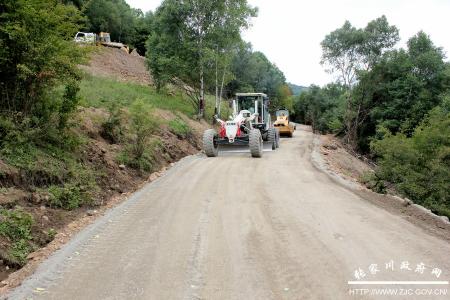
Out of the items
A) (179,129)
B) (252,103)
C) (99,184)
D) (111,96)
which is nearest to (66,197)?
(99,184)

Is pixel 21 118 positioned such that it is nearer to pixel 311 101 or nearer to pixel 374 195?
pixel 374 195

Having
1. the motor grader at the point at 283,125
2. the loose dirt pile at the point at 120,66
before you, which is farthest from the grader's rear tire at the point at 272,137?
the loose dirt pile at the point at 120,66

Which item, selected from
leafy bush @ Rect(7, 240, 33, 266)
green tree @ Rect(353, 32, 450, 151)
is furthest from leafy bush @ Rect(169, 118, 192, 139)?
green tree @ Rect(353, 32, 450, 151)

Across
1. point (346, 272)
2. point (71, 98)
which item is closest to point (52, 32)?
point (71, 98)

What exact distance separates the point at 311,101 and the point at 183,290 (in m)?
65.4

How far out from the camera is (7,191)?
7977 mm

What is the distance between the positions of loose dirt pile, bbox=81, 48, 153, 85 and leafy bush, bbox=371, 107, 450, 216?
833 inches

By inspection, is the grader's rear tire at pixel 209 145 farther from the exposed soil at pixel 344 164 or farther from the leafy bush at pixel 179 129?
the exposed soil at pixel 344 164

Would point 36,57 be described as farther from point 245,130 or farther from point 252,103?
point 252,103

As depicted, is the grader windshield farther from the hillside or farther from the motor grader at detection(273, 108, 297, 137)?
the motor grader at detection(273, 108, 297, 137)

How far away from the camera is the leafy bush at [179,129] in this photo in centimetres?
2028

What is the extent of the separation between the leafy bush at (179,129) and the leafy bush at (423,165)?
356 inches

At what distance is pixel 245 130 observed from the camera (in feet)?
A: 63.7

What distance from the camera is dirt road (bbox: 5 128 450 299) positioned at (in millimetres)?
5387
